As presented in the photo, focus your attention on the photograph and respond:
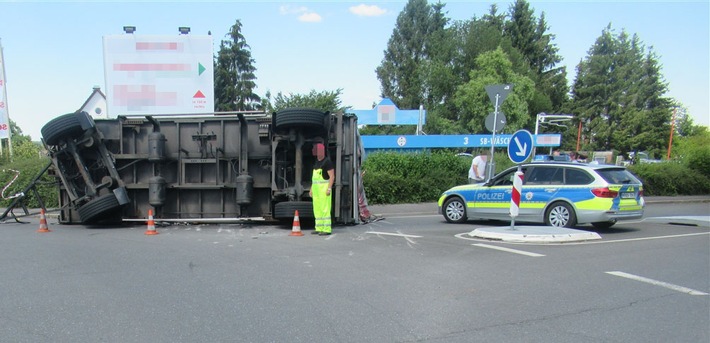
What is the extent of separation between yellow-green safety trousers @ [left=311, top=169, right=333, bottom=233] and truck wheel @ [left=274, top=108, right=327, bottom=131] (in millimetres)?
1156

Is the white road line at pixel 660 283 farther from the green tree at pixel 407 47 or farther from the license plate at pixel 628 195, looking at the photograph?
the green tree at pixel 407 47

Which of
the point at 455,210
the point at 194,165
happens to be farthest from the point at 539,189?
the point at 194,165

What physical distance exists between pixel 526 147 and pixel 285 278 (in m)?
6.26

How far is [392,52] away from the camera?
63344 mm

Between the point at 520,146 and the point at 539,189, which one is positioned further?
the point at 539,189

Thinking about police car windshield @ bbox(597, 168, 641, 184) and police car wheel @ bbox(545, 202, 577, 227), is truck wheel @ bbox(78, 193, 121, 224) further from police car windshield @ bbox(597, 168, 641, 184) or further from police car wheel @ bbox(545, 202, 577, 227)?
police car windshield @ bbox(597, 168, 641, 184)

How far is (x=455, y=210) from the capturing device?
1201 centimetres

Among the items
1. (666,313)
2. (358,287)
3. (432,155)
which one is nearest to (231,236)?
(358,287)

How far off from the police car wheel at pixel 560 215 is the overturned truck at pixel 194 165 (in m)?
4.27

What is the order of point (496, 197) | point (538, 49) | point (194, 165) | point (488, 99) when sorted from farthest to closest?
point (538, 49) < point (488, 99) < point (496, 197) < point (194, 165)

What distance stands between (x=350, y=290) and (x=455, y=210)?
279 inches

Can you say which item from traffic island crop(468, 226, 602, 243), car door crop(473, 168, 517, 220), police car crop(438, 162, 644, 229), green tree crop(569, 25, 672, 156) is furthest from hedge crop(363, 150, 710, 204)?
green tree crop(569, 25, 672, 156)

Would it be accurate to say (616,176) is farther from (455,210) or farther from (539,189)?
(455,210)

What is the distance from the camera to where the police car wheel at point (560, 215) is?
1004 cm
